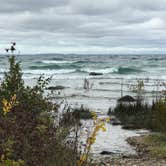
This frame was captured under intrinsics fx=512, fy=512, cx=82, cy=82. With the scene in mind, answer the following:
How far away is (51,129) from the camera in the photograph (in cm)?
614

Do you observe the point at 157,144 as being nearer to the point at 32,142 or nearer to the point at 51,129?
the point at 51,129

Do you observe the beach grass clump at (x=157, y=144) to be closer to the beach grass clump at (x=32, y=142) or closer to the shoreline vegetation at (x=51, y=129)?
the shoreline vegetation at (x=51, y=129)

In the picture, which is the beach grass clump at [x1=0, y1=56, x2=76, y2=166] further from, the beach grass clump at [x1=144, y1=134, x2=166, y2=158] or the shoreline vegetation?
the beach grass clump at [x1=144, y1=134, x2=166, y2=158]

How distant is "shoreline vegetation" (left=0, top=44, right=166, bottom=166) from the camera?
5.18 meters

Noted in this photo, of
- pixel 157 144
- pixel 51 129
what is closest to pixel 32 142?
pixel 51 129

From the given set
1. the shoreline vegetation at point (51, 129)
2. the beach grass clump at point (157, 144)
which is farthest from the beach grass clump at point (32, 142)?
the beach grass clump at point (157, 144)

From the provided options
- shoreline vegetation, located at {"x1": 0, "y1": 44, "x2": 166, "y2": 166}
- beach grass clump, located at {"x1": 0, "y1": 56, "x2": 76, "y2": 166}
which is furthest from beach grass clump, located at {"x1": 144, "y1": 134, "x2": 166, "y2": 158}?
beach grass clump, located at {"x1": 0, "y1": 56, "x2": 76, "y2": 166}

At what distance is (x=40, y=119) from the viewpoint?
19.9 feet

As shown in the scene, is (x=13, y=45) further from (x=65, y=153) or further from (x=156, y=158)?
(x=65, y=153)

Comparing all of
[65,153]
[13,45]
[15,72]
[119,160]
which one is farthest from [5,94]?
[65,153]

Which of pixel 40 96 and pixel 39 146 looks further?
pixel 40 96

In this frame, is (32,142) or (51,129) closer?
(32,142)

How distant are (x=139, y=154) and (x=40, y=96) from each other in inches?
95.0

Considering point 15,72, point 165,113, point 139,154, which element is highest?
point 15,72
